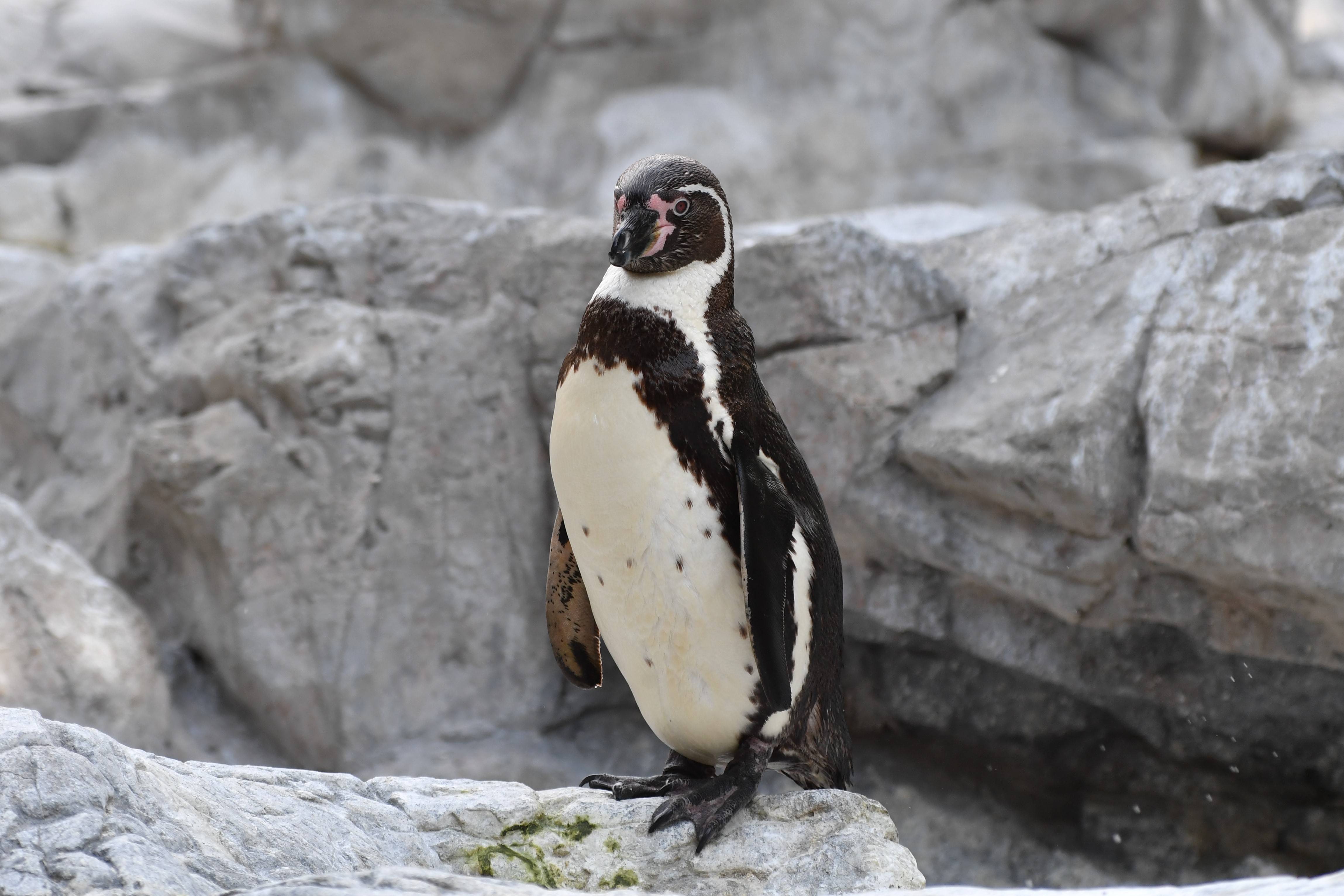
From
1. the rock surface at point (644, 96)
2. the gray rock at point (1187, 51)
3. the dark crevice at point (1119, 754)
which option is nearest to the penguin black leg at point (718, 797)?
the dark crevice at point (1119, 754)

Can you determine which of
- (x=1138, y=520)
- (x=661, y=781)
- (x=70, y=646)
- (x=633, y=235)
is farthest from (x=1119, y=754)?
(x=70, y=646)

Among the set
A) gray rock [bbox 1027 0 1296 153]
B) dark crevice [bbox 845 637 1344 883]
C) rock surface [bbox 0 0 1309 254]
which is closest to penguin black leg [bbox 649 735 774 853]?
dark crevice [bbox 845 637 1344 883]

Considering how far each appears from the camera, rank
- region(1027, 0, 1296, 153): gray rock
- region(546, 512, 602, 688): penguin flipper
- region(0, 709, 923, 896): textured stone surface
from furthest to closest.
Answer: region(1027, 0, 1296, 153): gray rock < region(546, 512, 602, 688): penguin flipper < region(0, 709, 923, 896): textured stone surface

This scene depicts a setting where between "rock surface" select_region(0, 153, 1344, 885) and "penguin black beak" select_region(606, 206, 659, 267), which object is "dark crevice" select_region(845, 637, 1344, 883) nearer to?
"rock surface" select_region(0, 153, 1344, 885)

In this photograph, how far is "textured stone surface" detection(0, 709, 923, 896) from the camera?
4.53ft

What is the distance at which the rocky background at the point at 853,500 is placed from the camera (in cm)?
296

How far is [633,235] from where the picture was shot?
75.1 inches

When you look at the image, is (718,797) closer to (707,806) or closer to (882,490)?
(707,806)

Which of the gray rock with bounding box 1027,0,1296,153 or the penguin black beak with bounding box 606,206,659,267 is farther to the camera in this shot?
the gray rock with bounding box 1027,0,1296,153

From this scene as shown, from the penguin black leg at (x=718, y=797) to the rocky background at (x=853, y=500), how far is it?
1.26 meters

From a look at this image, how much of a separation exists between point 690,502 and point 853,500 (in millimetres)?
1541

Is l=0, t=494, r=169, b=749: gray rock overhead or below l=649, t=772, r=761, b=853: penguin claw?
below

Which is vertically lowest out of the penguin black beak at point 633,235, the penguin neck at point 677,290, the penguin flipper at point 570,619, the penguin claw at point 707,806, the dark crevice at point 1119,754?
the dark crevice at point 1119,754

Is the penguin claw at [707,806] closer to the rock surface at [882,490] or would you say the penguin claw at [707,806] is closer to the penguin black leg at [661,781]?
the penguin black leg at [661,781]
